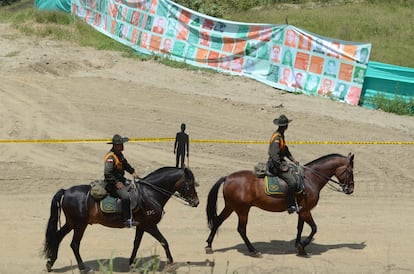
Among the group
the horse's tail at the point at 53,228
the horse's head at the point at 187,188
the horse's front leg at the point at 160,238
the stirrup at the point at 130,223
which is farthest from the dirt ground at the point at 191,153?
the horse's head at the point at 187,188

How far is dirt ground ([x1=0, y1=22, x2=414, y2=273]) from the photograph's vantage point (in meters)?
15.9

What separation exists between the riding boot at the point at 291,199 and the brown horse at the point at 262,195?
0.10 m

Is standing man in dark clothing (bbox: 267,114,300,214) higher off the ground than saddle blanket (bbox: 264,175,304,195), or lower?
higher

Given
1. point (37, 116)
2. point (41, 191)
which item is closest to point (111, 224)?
point (41, 191)

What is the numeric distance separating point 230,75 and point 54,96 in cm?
655

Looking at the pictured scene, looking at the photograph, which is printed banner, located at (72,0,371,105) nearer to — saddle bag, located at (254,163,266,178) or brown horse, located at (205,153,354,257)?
brown horse, located at (205,153,354,257)

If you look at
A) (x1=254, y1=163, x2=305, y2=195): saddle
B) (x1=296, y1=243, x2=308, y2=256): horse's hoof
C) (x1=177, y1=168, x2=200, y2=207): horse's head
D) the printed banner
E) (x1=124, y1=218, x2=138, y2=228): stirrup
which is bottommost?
(x1=296, y1=243, x2=308, y2=256): horse's hoof

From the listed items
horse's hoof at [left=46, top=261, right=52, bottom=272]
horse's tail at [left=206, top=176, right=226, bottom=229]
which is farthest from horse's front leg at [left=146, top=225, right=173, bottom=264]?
horse's hoof at [left=46, top=261, right=52, bottom=272]

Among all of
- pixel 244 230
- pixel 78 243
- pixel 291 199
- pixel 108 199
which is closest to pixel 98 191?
pixel 108 199

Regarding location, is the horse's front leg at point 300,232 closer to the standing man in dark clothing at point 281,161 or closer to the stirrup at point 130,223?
the standing man in dark clothing at point 281,161

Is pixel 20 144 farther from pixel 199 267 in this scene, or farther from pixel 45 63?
pixel 199 267

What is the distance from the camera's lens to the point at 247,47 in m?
27.7

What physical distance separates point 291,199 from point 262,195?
23.4 inches

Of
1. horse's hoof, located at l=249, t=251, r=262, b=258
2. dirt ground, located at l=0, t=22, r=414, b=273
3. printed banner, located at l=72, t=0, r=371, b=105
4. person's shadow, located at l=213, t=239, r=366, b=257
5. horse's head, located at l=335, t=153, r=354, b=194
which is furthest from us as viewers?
printed banner, located at l=72, t=0, r=371, b=105
